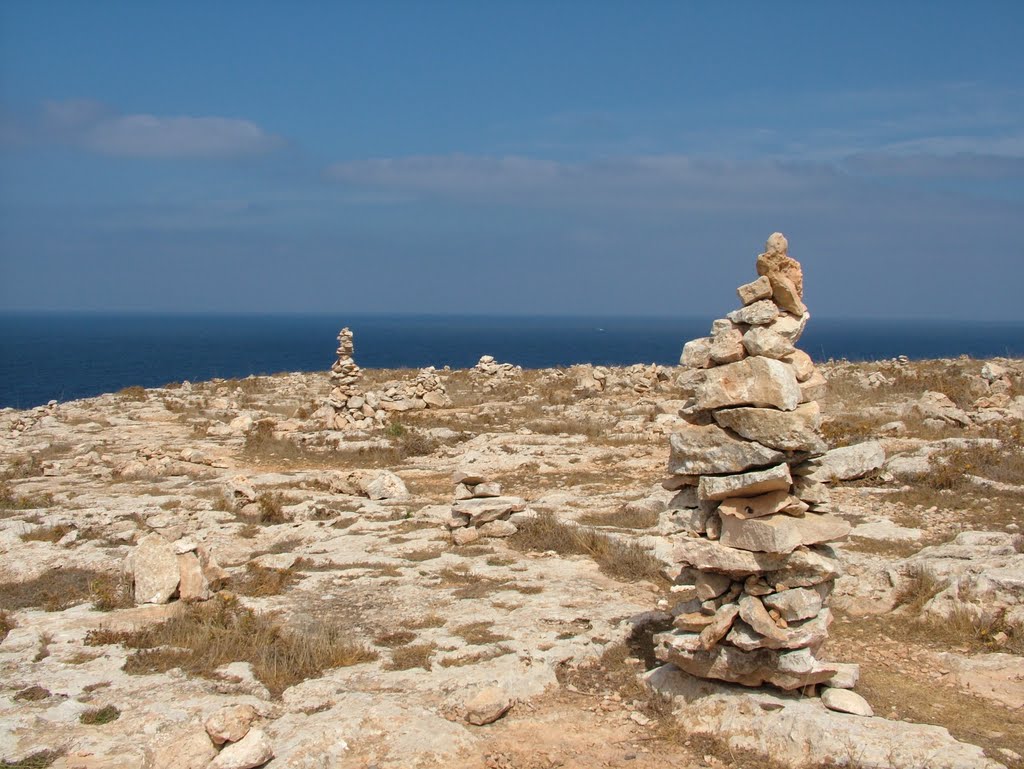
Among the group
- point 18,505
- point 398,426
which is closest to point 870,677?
point 18,505

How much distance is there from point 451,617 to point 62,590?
5232 millimetres

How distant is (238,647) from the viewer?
851cm

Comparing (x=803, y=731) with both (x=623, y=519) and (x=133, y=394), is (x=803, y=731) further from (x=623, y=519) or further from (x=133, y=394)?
(x=133, y=394)

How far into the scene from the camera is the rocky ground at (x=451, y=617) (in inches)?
268

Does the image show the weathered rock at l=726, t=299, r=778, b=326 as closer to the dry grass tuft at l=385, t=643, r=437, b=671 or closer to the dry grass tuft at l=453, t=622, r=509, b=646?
the dry grass tuft at l=453, t=622, r=509, b=646

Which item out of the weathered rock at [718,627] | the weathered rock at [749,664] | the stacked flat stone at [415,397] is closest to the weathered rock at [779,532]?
the weathered rock at [718,627]

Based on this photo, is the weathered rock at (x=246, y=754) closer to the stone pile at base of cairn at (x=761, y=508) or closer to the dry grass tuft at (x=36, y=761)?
A: the dry grass tuft at (x=36, y=761)

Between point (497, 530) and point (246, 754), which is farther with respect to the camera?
point (497, 530)

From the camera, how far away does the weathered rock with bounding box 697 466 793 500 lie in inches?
280

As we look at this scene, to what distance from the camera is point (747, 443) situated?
7.25m

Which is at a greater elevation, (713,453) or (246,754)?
(713,453)

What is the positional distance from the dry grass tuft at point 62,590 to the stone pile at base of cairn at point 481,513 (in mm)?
4874

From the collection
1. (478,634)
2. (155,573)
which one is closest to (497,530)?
(478,634)

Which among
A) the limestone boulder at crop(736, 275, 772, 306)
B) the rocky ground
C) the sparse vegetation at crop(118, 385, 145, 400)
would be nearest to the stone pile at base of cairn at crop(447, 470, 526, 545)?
the rocky ground
